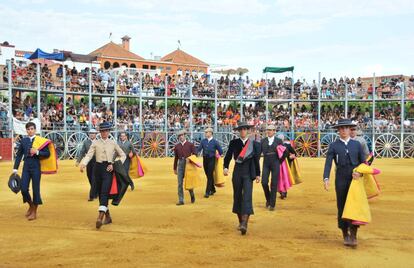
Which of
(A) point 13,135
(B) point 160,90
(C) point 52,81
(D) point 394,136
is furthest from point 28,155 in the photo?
(D) point 394,136

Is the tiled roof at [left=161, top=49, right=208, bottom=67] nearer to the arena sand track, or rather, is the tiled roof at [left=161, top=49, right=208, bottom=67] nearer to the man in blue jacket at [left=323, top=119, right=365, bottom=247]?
the arena sand track

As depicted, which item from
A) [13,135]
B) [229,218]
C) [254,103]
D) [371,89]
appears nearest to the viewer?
[229,218]

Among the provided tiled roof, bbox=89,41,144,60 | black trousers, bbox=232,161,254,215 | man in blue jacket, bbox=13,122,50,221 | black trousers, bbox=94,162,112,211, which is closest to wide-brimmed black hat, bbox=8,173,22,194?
man in blue jacket, bbox=13,122,50,221

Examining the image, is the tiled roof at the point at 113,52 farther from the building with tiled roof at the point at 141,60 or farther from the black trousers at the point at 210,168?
the black trousers at the point at 210,168

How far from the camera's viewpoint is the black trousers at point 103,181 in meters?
8.12

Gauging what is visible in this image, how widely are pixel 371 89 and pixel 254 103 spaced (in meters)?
7.48

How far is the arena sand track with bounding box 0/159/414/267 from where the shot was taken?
609 centimetres

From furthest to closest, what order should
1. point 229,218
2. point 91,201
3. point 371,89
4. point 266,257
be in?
point 371,89
point 91,201
point 229,218
point 266,257

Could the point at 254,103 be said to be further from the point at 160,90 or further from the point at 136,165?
the point at 136,165

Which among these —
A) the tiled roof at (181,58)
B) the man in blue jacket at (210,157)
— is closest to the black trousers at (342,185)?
the man in blue jacket at (210,157)

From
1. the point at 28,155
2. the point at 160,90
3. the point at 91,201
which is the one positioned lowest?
the point at 91,201

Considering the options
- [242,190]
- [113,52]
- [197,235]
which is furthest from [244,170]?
[113,52]

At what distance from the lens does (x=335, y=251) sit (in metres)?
6.58

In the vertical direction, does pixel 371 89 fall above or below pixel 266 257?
above
